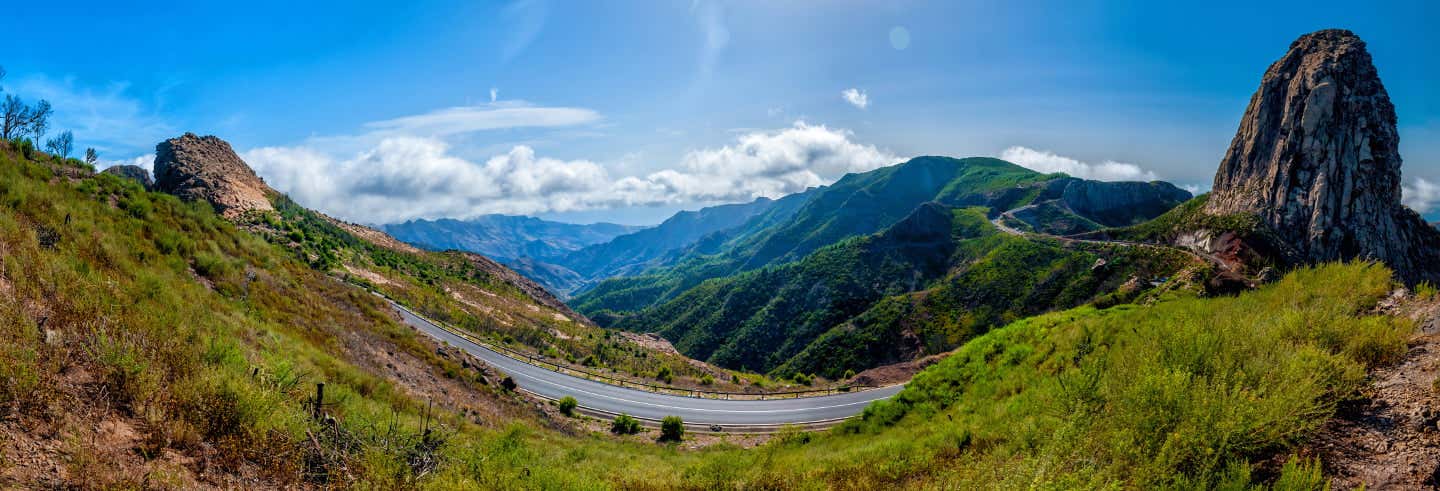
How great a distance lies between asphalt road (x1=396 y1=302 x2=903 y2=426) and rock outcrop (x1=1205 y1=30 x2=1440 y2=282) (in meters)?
72.6

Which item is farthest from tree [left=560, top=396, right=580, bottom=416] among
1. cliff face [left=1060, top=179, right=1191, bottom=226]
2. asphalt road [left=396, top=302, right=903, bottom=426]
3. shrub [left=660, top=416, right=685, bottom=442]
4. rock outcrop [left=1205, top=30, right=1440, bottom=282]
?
cliff face [left=1060, top=179, right=1191, bottom=226]

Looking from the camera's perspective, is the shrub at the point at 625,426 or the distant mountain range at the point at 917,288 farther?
the distant mountain range at the point at 917,288

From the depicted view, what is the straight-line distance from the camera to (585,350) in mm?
55906

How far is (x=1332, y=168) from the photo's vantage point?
66.5 meters

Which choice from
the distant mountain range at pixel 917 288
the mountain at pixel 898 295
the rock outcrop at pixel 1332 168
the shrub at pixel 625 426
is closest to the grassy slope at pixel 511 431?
the shrub at pixel 625 426

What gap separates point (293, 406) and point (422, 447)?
203 centimetres

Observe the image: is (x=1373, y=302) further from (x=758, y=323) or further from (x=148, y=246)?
(x=758, y=323)

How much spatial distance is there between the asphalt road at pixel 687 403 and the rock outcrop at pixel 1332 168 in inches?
2857

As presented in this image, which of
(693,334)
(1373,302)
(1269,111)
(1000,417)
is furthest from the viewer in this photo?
(693,334)

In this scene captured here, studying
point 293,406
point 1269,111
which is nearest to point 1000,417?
point 293,406

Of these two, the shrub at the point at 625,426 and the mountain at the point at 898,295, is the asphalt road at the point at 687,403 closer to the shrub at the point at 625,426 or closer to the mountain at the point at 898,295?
the shrub at the point at 625,426

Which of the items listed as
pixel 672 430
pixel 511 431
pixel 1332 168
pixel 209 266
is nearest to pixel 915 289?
pixel 1332 168

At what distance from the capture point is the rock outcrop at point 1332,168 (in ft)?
212

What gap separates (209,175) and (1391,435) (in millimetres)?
100961
